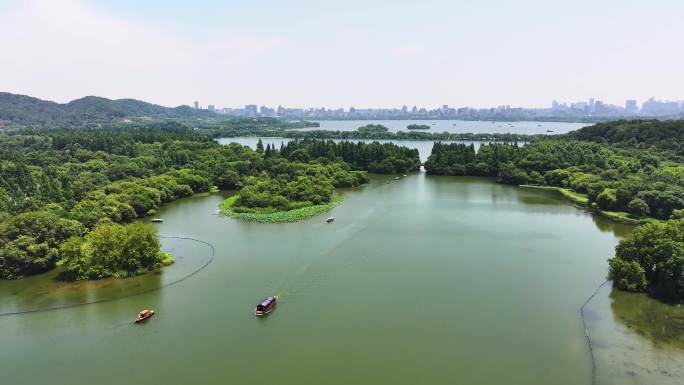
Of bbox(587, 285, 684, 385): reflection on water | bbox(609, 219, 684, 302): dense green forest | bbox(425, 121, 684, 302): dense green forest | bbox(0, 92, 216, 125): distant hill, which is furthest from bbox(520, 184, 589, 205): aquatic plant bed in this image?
bbox(0, 92, 216, 125): distant hill

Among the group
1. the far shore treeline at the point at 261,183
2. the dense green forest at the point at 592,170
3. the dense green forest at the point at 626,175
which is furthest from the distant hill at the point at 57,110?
the dense green forest at the point at 626,175

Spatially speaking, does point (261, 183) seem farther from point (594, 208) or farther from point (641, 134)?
point (641, 134)

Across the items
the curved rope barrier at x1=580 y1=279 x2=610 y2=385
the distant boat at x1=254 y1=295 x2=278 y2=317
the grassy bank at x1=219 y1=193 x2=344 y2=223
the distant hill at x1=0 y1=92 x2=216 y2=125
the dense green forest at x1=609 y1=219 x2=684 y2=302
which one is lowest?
the curved rope barrier at x1=580 y1=279 x2=610 y2=385

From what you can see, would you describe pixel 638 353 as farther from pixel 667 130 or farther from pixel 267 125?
pixel 267 125

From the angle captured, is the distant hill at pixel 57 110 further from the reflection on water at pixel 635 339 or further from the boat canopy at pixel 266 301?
the reflection on water at pixel 635 339

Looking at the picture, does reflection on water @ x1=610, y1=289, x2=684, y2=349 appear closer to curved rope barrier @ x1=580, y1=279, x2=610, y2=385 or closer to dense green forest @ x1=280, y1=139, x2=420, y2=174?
curved rope barrier @ x1=580, y1=279, x2=610, y2=385

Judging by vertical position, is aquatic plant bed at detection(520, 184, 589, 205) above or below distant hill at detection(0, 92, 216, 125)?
below

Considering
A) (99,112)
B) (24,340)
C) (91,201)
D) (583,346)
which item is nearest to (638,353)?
(583,346)
